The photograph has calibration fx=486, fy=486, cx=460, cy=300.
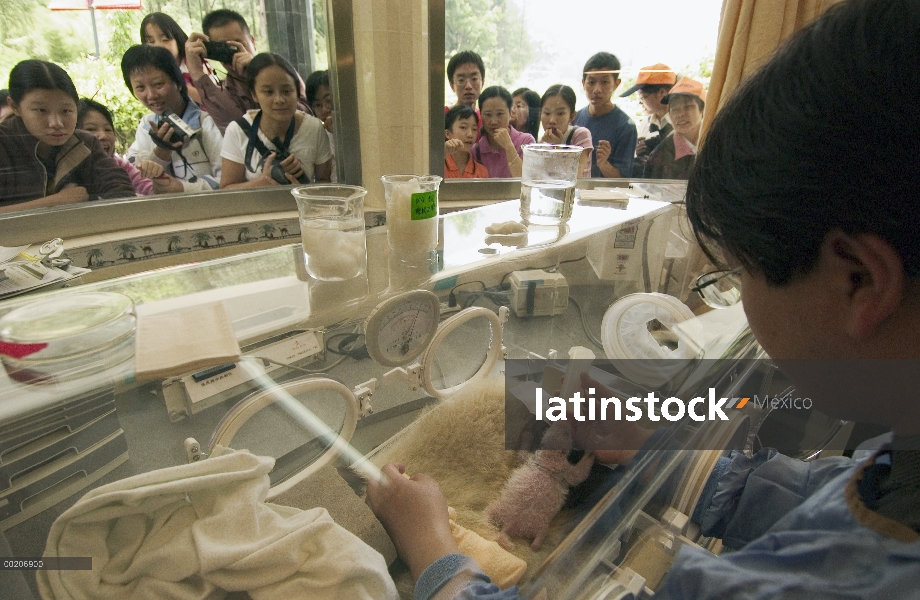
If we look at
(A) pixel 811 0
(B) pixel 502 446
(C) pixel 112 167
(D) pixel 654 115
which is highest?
(A) pixel 811 0

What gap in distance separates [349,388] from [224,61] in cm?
188

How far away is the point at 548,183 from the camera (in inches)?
50.3

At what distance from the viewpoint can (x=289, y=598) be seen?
0.53m

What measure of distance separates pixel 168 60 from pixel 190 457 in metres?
1.87

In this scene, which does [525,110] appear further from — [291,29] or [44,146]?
[44,146]

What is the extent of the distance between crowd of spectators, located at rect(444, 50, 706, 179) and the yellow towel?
6.67 feet

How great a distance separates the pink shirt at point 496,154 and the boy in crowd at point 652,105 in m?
0.63

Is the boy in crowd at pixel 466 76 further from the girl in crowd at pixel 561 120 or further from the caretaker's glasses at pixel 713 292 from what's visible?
the caretaker's glasses at pixel 713 292

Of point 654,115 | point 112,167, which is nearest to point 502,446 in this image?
point 112,167

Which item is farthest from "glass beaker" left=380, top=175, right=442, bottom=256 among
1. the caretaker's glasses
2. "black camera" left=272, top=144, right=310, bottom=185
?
"black camera" left=272, top=144, right=310, bottom=185

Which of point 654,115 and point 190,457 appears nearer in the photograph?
point 190,457

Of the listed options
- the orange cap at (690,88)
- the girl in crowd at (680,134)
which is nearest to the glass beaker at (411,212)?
the girl in crowd at (680,134)

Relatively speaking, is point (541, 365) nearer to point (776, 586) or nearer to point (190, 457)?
point (776, 586)

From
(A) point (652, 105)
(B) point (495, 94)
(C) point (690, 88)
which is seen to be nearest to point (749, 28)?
(C) point (690, 88)
